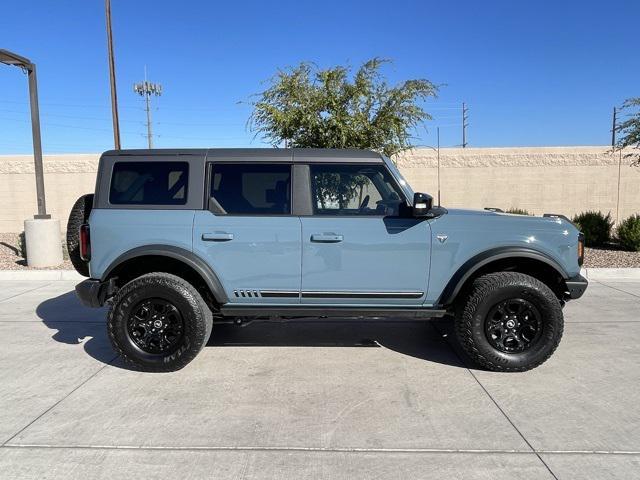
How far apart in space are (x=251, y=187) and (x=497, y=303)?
2.43m

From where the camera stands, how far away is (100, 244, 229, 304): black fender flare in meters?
4.20

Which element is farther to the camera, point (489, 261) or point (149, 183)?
point (149, 183)

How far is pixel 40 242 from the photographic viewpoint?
9828 mm

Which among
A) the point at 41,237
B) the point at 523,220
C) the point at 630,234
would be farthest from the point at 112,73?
the point at 630,234

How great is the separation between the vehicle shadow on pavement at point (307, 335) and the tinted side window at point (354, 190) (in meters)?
1.60

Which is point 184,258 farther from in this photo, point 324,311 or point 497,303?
point 497,303

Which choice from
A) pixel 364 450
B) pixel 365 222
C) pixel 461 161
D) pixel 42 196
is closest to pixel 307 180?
pixel 365 222

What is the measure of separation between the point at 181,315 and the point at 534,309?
3.14m

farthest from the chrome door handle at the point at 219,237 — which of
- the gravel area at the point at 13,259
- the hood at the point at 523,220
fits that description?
the gravel area at the point at 13,259

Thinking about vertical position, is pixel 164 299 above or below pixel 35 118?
below

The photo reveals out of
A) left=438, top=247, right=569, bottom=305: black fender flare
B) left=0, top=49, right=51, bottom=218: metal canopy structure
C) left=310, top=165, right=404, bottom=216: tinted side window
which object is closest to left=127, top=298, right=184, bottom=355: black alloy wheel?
left=310, top=165, right=404, bottom=216: tinted side window

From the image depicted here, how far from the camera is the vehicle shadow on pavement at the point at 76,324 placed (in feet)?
16.5

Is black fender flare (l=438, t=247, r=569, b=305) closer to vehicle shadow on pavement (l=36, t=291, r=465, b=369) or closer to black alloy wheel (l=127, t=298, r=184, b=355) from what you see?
vehicle shadow on pavement (l=36, t=291, r=465, b=369)

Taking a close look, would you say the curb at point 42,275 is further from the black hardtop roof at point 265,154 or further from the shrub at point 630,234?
the shrub at point 630,234
